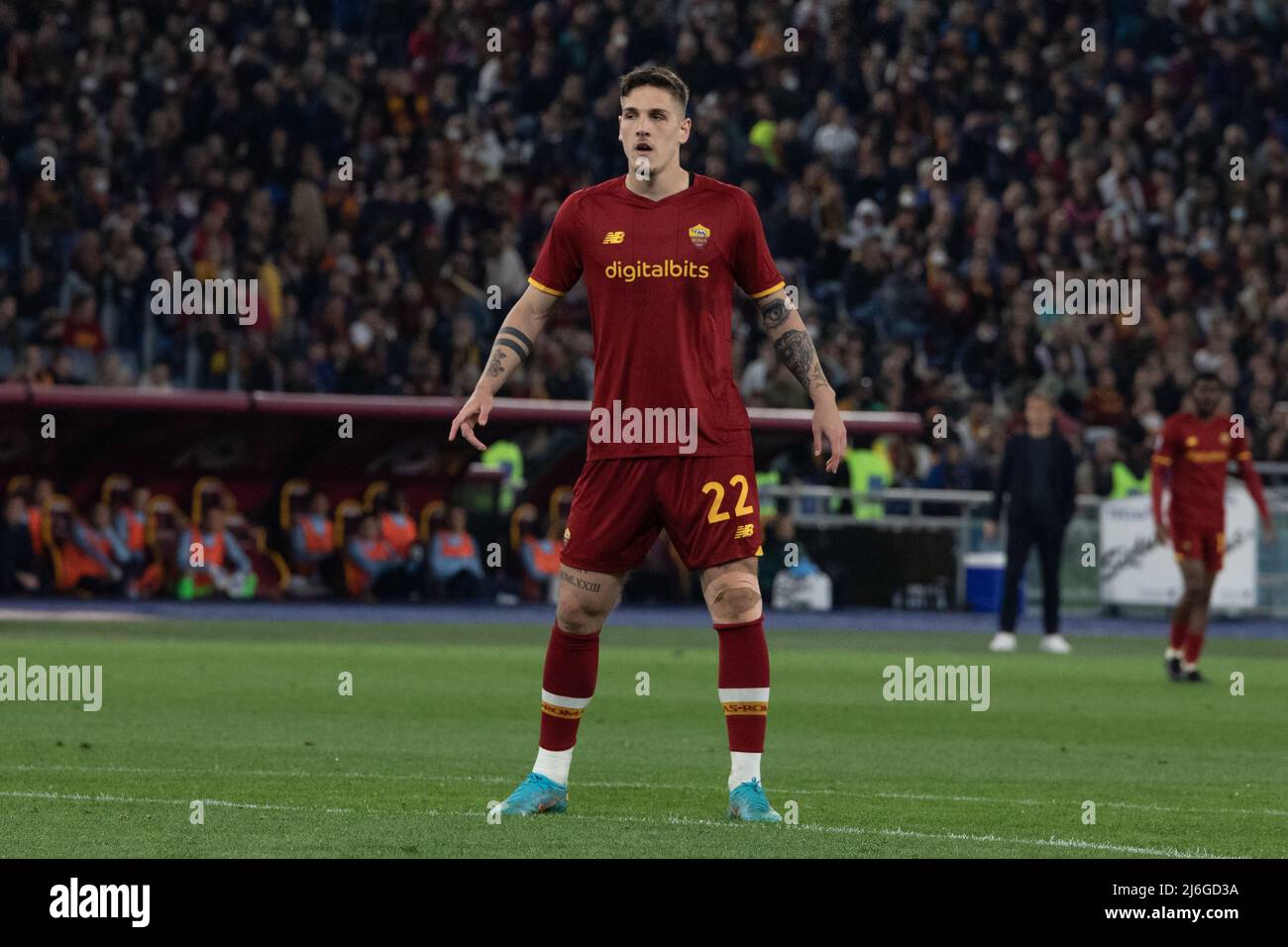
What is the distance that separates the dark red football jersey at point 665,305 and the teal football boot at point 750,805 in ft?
3.80

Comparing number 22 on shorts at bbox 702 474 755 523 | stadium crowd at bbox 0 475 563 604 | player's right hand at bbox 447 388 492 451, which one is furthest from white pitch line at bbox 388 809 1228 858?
stadium crowd at bbox 0 475 563 604

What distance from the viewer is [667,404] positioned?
815 cm

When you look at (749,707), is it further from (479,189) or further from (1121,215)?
(1121,215)

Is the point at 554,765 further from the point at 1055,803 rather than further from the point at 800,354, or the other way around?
the point at 1055,803

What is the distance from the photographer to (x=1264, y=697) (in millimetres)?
15875

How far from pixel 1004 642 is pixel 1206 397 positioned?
3.47 m

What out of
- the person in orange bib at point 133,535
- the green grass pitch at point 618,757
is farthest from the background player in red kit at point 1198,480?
the person in orange bib at point 133,535

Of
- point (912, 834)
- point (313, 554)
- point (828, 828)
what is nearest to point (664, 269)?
point (828, 828)

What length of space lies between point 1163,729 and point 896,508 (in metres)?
14.4

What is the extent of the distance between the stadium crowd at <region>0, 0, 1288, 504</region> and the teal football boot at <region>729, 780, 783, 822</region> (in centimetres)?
1809

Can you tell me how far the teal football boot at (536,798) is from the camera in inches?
324

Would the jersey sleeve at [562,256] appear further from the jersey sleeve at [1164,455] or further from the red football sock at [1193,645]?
the jersey sleeve at [1164,455]

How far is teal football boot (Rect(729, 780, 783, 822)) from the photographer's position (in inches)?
322

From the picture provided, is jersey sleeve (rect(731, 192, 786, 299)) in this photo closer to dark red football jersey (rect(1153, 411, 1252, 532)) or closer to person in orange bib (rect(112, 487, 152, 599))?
dark red football jersey (rect(1153, 411, 1252, 532))
